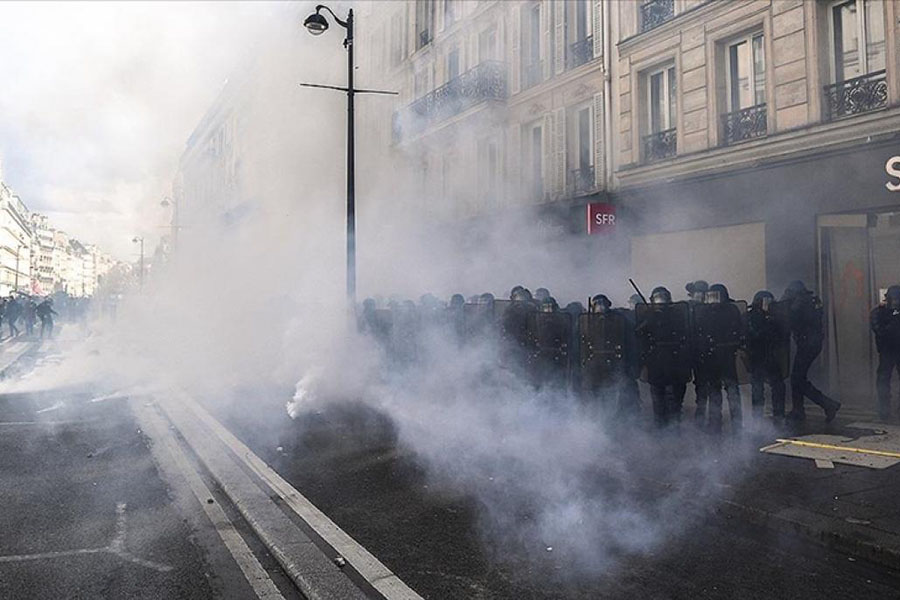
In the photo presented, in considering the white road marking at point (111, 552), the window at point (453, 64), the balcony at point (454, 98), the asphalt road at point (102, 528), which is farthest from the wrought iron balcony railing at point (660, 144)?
the white road marking at point (111, 552)

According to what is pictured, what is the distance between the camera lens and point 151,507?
334cm

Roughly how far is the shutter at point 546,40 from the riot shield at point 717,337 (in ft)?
21.8

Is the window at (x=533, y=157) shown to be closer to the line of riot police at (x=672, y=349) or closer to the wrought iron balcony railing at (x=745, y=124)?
the wrought iron balcony railing at (x=745, y=124)

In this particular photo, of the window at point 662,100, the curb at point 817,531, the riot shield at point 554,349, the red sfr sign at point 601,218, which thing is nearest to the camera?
the curb at point 817,531

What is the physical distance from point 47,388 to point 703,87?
28.4 ft

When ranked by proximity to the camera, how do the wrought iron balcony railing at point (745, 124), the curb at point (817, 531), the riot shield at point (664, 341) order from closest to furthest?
the curb at point (817, 531) → the riot shield at point (664, 341) → the wrought iron balcony railing at point (745, 124)

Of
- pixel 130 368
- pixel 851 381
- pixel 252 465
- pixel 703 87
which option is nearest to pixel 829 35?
pixel 703 87

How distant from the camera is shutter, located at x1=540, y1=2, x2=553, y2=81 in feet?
33.4

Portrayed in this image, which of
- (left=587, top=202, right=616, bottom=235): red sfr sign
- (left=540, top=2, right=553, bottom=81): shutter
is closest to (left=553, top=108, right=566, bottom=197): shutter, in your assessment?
(left=540, top=2, right=553, bottom=81): shutter

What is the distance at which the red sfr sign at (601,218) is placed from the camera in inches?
345

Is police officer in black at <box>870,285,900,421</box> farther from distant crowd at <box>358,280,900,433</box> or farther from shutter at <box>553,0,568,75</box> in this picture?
shutter at <box>553,0,568,75</box>

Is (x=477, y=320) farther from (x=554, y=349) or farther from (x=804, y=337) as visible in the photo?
(x=804, y=337)

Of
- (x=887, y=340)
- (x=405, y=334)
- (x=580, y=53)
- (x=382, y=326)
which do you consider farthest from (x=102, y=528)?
(x=580, y=53)

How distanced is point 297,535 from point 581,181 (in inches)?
308
